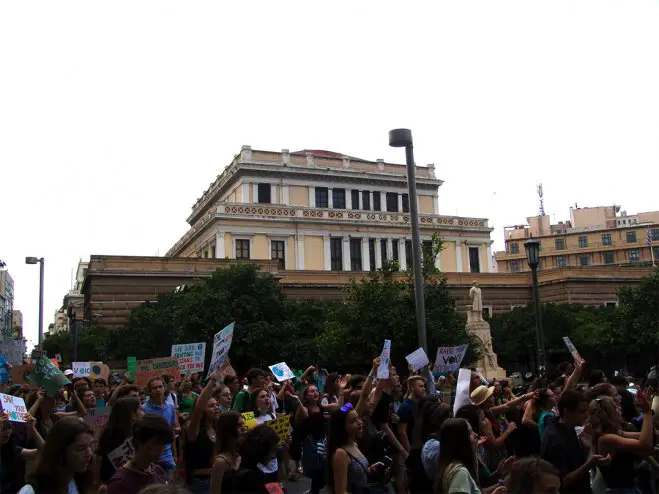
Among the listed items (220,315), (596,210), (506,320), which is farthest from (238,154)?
(596,210)

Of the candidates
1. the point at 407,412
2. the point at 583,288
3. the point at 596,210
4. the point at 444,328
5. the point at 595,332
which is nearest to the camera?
the point at 407,412

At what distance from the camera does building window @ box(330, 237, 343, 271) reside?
6141cm

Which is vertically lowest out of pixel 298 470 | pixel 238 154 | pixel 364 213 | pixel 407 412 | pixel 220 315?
pixel 298 470

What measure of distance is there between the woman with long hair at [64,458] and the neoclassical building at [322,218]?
168 feet

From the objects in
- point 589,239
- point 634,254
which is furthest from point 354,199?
point 634,254

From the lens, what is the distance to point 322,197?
64.6 meters

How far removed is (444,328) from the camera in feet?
94.7

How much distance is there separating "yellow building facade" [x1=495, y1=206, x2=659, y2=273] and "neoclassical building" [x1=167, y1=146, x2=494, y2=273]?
111 feet

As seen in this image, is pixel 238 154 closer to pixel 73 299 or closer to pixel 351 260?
pixel 351 260

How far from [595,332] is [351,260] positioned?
23.0 metres

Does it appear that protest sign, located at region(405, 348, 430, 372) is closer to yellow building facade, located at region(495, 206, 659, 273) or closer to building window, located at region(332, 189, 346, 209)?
building window, located at region(332, 189, 346, 209)

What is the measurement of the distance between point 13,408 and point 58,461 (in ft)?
8.29

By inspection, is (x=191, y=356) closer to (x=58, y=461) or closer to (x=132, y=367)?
(x=132, y=367)

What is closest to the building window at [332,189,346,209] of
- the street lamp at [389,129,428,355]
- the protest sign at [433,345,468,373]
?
the protest sign at [433,345,468,373]
